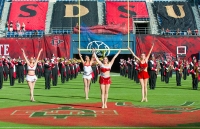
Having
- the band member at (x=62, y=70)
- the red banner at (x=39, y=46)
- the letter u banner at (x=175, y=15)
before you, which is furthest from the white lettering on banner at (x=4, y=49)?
the band member at (x=62, y=70)

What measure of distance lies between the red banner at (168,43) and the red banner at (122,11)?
749cm

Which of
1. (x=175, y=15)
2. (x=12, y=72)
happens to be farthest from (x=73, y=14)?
(x=12, y=72)

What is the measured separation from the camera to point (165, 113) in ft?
50.9

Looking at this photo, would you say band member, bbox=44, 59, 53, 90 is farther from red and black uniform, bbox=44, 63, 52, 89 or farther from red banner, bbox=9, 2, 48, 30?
red banner, bbox=9, 2, 48, 30

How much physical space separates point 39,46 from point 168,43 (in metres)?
12.8

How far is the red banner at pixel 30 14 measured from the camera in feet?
208

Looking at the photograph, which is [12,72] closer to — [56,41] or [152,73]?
[152,73]

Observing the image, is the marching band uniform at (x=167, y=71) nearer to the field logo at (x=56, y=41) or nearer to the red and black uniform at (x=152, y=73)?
the red and black uniform at (x=152, y=73)

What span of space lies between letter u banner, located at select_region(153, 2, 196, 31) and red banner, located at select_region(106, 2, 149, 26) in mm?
1639

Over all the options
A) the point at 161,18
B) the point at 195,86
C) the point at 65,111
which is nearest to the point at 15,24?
the point at 161,18

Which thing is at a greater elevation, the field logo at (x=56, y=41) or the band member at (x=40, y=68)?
the field logo at (x=56, y=41)

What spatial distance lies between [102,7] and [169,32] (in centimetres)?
1185

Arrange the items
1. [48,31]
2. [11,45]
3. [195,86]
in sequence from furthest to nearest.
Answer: [48,31], [11,45], [195,86]

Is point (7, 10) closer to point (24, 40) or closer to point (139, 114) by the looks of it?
point (24, 40)
